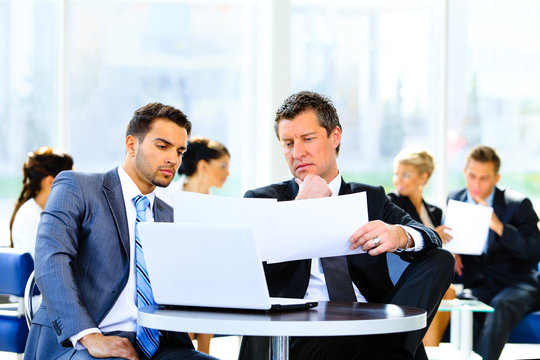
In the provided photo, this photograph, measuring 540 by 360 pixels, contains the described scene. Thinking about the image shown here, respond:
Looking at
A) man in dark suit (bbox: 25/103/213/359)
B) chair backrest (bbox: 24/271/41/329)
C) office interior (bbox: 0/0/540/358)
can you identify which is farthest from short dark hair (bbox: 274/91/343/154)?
office interior (bbox: 0/0/540/358)

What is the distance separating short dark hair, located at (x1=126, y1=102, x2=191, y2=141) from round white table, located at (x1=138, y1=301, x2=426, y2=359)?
31.5 inches

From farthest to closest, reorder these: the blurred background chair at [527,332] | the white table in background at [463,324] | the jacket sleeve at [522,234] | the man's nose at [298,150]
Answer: the jacket sleeve at [522,234], the blurred background chair at [527,332], the white table in background at [463,324], the man's nose at [298,150]

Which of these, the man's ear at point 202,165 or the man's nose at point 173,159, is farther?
the man's ear at point 202,165

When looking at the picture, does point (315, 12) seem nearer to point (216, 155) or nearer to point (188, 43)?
point (188, 43)

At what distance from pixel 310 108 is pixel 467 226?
2150 mm

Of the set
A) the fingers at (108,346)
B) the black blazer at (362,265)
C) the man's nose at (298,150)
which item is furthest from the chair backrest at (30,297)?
the man's nose at (298,150)

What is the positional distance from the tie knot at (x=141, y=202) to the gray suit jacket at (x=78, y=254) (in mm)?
48

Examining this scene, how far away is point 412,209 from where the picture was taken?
5.06 meters

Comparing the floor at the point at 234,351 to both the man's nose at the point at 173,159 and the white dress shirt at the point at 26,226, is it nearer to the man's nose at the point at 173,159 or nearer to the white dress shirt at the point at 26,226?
the white dress shirt at the point at 26,226

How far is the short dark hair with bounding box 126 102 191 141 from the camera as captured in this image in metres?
2.55

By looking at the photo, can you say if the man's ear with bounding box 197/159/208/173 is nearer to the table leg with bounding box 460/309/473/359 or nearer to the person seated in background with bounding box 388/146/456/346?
the person seated in background with bounding box 388/146/456/346

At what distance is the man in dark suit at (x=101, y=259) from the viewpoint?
7.03 ft

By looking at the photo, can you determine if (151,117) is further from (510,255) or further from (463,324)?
(510,255)

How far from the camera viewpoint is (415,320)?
72.5 inches
